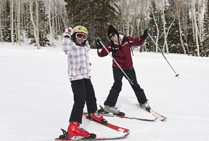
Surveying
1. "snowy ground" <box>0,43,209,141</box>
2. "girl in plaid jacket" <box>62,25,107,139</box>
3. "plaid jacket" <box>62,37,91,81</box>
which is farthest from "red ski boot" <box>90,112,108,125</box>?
"plaid jacket" <box>62,37,91,81</box>

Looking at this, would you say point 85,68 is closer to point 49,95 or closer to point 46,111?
point 46,111

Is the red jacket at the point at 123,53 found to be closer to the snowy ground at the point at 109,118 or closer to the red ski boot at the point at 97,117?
the snowy ground at the point at 109,118

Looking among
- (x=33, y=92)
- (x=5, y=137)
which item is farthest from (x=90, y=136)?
(x=33, y=92)

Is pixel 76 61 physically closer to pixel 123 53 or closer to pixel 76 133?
pixel 76 133

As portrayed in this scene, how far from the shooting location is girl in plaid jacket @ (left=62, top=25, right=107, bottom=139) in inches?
103

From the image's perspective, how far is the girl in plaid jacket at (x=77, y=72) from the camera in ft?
8.54

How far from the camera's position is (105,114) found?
3637mm

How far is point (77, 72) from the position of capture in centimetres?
274

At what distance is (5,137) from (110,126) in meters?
1.54

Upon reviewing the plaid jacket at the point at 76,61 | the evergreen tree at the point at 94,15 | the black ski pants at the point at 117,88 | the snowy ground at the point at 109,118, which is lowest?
the snowy ground at the point at 109,118

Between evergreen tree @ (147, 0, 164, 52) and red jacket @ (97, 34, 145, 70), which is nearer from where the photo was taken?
red jacket @ (97, 34, 145, 70)

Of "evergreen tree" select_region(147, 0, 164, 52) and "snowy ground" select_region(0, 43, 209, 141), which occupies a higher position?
"evergreen tree" select_region(147, 0, 164, 52)

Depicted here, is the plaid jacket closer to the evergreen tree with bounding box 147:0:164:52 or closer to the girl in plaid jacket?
the girl in plaid jacket

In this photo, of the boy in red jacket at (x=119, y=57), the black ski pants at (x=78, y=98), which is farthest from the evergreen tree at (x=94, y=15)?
the black ski pants at (x=78, y=98)
